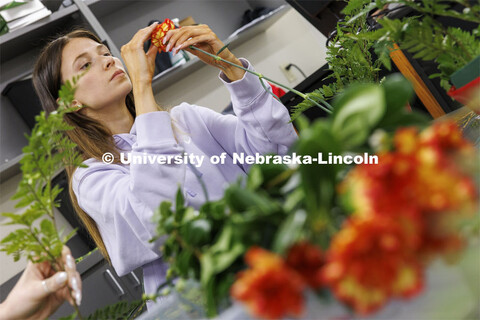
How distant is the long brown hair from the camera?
125 cm

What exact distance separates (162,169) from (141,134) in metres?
0.09

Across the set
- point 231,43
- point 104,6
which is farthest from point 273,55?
point 104,6

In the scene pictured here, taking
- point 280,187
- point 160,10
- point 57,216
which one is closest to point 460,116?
point 280,187

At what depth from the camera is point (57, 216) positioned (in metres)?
2.73

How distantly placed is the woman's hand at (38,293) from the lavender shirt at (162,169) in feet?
1.15

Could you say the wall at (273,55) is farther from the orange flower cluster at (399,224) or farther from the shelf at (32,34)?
the orange flower cluster at (399,224)

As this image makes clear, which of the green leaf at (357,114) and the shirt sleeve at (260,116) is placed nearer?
the green leaf at (357,114)

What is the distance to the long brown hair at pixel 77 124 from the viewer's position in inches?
49.2

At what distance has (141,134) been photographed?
3.22ft

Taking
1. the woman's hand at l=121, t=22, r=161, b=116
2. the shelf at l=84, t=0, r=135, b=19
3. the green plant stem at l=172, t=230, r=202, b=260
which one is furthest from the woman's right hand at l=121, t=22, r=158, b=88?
the shelf at l=84, t=0, r=135, b=19

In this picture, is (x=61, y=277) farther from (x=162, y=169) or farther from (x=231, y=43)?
(x=231, y=43)

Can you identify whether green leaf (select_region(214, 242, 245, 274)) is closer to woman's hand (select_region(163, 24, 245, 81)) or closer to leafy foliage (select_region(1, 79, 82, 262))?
leafy foliage (select_region(1, 79, 82, 262))

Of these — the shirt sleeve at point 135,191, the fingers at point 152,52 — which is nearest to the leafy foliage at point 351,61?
the shirt sleeve at point 135,191

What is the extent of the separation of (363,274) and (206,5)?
10.7 ft
